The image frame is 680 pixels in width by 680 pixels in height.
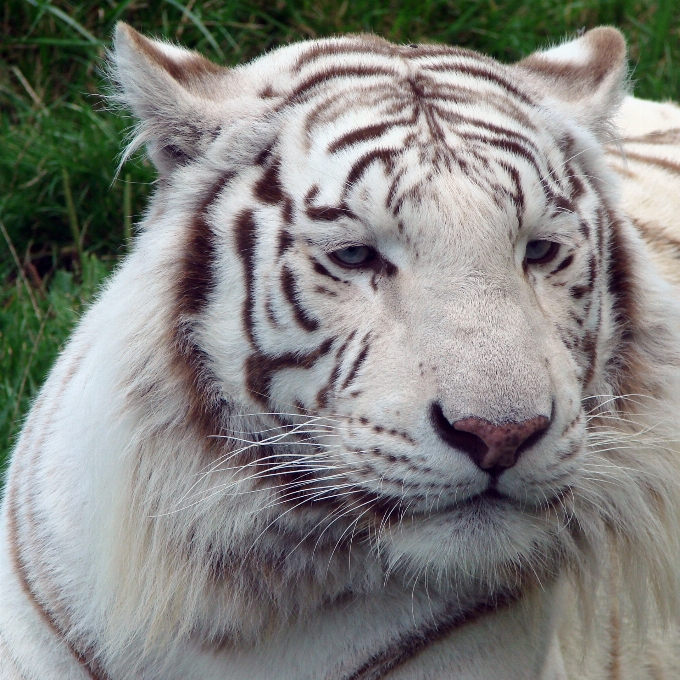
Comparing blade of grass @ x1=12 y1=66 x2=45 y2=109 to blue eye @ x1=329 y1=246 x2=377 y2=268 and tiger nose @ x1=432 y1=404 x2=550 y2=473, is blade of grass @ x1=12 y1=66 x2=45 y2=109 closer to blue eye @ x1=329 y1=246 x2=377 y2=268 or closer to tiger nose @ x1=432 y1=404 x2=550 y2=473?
→ blue eye @ x1=329 y1=246 x2=377 y2=268

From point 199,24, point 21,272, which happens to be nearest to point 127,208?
point 21,272

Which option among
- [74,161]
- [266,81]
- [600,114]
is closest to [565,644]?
[600,114]

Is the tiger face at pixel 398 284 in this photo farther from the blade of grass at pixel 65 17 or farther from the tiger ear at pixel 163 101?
the blade of grass at pixel 65 17

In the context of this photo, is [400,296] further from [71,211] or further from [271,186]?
[71,211]

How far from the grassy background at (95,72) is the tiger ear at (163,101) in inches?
52.4

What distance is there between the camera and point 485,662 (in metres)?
1.77

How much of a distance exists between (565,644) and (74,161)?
223cm

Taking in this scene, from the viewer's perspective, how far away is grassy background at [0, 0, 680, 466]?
11.4 ft

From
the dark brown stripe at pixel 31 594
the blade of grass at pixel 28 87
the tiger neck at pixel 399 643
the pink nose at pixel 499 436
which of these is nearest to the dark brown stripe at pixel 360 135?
the pink nose at pixel 499 436

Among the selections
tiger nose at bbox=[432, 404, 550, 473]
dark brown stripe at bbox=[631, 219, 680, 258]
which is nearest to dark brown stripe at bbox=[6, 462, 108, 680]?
tiger nose at bbox=[432, 404, 550, 473]

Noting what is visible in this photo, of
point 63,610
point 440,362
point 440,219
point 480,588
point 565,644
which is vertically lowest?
point 63,610

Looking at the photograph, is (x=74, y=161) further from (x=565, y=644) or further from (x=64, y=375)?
(x=565, y=644)

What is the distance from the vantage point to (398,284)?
1.57 meters

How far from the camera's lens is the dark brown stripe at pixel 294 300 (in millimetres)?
1604
